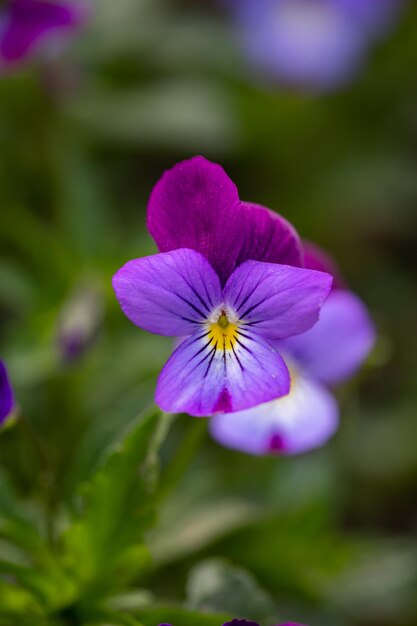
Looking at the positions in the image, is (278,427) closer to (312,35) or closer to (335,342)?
(335,342)

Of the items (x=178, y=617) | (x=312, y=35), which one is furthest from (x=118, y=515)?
(x=312, y=35)

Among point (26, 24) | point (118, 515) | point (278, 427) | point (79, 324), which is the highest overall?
point (26, 24)

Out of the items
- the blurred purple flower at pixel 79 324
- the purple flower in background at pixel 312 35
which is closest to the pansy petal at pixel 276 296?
the blurred purple flower at pixel 79 324

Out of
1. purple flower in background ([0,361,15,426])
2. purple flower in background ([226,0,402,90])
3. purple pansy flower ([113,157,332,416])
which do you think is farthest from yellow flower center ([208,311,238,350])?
purple flower in background ([226,0,402,90])

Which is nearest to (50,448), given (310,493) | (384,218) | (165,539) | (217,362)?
(165,539)

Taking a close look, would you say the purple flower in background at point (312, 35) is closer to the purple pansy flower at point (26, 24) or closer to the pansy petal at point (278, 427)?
the purple pansy flower at point (26, 24)

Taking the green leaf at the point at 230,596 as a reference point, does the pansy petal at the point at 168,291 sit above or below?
above

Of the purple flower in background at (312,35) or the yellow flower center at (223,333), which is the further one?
the purple flower in background at (312,35)

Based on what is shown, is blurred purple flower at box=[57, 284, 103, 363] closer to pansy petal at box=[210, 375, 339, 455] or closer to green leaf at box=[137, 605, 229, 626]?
pansy petal at box=[210, 375, 339, 455]
